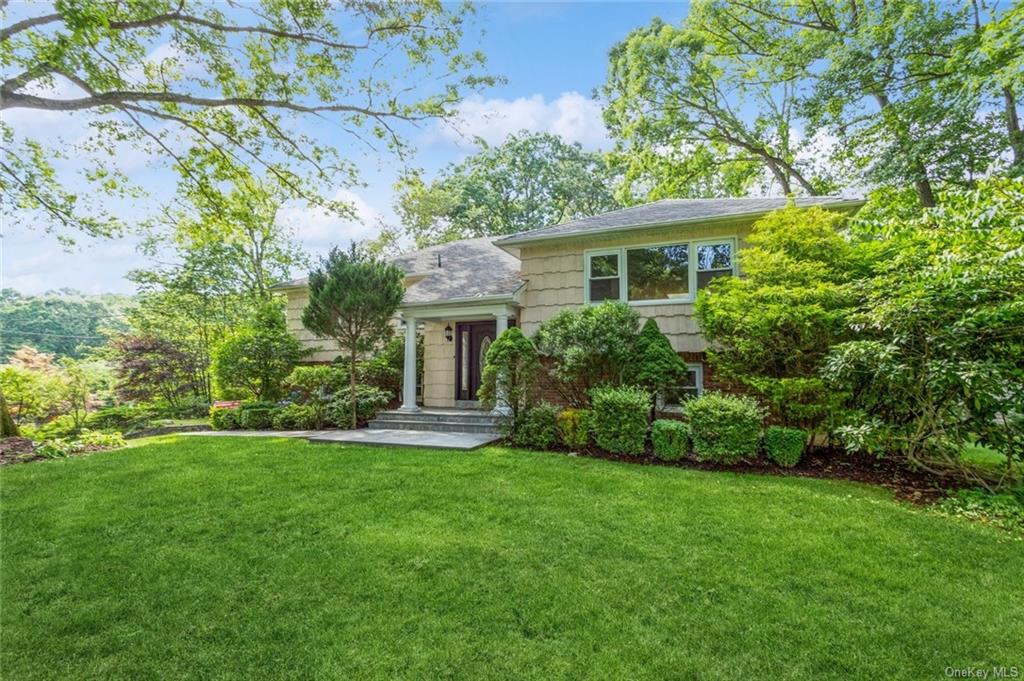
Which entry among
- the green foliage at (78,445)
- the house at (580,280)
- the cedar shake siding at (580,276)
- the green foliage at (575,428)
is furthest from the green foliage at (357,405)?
the green foliage at (575,428)

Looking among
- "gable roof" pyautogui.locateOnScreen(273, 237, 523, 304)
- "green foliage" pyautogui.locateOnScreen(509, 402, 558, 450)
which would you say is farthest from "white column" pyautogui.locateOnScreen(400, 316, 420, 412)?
"green foliage" pyautogui.locateOnScreen(509, 402, 558, 450)

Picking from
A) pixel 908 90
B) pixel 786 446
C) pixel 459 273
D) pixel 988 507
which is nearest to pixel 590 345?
pixel 786 446

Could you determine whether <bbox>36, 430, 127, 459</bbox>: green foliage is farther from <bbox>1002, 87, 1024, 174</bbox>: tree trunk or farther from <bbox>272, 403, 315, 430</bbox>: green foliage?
<bbox>1002, 87, 1024, 174</bbox>: tree trunk

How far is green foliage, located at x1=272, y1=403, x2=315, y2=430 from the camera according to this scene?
10.2 metres

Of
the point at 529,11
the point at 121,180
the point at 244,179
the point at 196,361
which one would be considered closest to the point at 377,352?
the point at 244,179

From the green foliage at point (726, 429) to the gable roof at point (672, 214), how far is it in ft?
12.7

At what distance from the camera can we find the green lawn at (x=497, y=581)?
2473 millimetres

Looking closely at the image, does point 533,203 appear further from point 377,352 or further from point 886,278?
point 886,278

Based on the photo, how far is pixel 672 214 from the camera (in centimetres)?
955

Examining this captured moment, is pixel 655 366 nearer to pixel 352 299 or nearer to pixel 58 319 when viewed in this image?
pixel 352 299

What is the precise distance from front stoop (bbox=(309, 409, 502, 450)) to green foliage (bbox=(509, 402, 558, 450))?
2.00 feet

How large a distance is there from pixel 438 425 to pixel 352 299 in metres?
3.18

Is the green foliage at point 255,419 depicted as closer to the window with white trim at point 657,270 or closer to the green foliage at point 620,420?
the green foliage at point 620,420

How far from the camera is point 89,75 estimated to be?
26.0 ft
